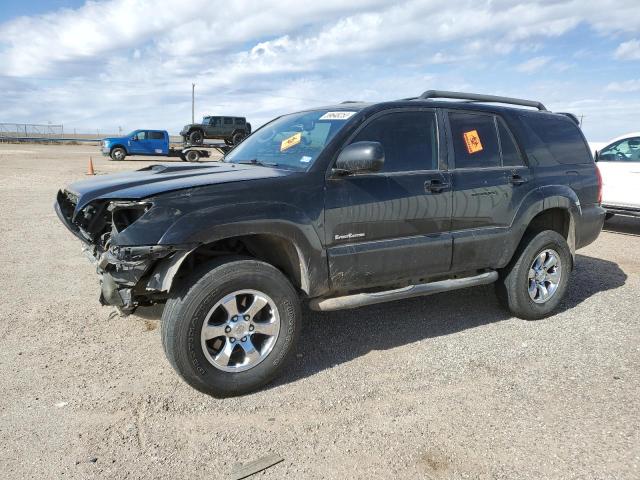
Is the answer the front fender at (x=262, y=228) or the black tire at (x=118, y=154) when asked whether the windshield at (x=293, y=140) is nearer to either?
the front fender at (x=262, y=228)

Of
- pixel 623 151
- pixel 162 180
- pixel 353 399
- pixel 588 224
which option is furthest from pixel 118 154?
pixel 353 399

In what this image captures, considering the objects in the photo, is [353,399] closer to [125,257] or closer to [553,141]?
[125,257]

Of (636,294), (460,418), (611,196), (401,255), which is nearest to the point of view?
(460,418)

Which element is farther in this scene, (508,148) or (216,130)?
(216,130)

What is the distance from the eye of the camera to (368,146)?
339 cm

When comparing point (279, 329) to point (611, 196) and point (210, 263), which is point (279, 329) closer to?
point (210, 263)

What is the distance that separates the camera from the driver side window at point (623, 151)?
29.6 feet

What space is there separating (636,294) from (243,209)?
15.2 feet

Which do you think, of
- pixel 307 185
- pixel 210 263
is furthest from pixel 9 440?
pixel 307 185

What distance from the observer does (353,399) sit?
3295 mm

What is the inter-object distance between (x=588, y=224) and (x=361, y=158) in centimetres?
298

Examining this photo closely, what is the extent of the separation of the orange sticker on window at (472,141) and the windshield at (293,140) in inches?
43.6

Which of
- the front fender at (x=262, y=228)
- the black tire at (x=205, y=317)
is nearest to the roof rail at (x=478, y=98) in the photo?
the front fender at (x=262, y=228)

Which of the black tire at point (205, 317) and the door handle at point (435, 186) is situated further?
the door handle at point (435, 186)
